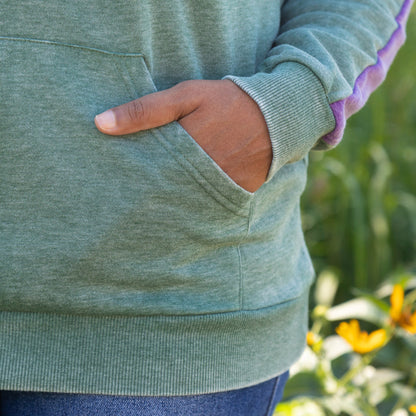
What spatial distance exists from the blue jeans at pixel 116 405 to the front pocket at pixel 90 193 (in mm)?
135

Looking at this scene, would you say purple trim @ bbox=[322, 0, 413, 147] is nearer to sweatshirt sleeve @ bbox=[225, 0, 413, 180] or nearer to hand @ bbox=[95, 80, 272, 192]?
sweatshirt sleeve @ bbox=[225, 0, 413, 180]

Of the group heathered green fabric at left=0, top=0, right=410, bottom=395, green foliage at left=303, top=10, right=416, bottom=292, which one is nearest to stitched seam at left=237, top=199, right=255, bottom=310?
heathered green fabric at left=0, top=0, right=410, bottom=395

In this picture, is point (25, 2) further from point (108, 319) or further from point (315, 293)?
point (315, 293)

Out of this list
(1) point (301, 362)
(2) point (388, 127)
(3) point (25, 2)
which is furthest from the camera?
(2) point (388, 127)

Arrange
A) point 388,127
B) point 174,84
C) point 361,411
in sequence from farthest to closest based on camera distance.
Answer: point 388,127 < point 361,411 < point 174,84

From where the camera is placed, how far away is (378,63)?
1135 mm

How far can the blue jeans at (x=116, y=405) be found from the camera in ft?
2.86

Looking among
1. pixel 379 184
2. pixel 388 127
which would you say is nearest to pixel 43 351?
pixel 379 184

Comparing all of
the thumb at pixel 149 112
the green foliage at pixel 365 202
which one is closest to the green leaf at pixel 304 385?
the green foliage at pixel 365 202

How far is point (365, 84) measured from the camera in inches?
44.1

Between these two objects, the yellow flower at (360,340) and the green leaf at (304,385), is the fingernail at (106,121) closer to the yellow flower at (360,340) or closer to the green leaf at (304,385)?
the yellow flower at (360,340)

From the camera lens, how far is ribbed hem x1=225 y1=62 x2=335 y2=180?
91 centimetres

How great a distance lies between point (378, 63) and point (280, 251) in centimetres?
43

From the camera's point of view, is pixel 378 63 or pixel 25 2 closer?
pixel 25 2
